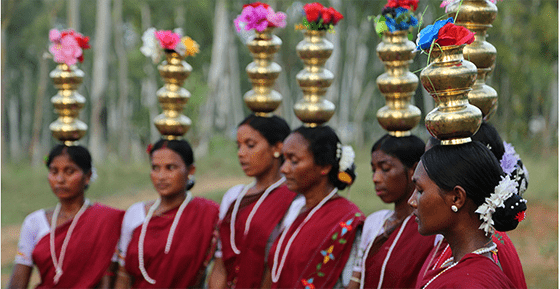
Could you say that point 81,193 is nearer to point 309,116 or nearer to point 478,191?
point 309,116

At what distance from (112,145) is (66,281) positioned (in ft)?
79.9

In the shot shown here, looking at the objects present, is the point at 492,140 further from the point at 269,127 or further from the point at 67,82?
the point at 67,82

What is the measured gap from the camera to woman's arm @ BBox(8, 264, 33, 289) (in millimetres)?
4543

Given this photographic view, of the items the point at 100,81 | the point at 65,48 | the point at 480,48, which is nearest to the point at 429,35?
the point at 480,48

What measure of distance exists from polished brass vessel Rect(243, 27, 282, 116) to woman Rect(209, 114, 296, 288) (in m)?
0.12

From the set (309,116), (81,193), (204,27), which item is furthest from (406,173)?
(204,27)

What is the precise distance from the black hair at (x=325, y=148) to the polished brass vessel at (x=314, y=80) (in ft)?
0.47

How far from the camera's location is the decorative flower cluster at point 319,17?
4.27 metres

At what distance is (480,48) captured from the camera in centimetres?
339

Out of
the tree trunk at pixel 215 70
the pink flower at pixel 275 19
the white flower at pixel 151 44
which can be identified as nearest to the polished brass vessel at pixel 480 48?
the pink flower at pixel 275 19

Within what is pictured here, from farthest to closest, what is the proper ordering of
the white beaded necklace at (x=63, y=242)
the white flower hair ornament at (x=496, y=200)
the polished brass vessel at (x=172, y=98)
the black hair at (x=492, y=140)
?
1. the polished brass vessel at (x=172, y=98)
2. the white beaded necklace at (x=63, y=242)
3. the black hair at (x=492, y=140)
4. the white flower hair ornament at (x=496, y=200)

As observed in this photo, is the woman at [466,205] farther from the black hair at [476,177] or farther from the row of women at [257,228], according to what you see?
the row of women at [257,228]

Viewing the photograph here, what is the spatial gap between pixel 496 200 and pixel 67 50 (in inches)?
149

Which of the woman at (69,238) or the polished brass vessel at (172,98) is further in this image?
the polished brass vessel at (172,98)
